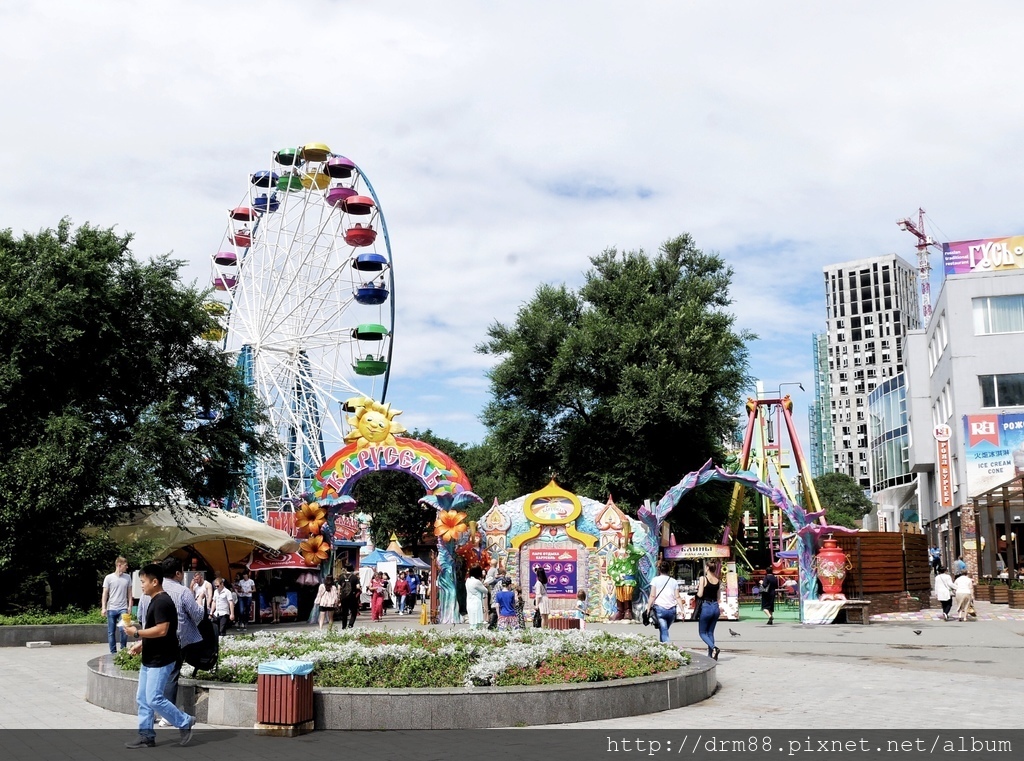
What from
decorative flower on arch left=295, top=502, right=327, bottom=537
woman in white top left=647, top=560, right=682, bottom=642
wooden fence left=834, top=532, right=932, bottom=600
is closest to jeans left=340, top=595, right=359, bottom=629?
decorative flower on arch left=295, top=502, right=327, bottom=537

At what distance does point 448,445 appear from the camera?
7456 centimetres

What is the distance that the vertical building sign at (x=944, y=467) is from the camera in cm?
4803

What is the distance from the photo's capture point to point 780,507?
94.9 ft

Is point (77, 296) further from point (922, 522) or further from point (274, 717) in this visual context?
point (922, 522)

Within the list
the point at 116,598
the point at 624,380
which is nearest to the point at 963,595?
the point at 624,380

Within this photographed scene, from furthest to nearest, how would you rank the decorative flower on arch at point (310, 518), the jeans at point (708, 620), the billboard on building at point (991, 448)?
the billboard on building at point (991, 448)
the decorative flower on arch at point (310, 518)
the jeans at point (708, 620)

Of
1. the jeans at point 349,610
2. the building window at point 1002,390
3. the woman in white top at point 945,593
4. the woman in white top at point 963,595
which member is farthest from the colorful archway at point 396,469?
the building window at point 1002,390

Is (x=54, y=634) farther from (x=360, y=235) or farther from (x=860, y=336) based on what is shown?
(x=860, y=336)

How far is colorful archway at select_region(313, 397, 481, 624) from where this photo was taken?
29.6 m

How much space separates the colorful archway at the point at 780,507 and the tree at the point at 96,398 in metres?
11.8

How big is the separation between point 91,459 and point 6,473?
1909 mm

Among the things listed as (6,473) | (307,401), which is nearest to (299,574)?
(6,473)

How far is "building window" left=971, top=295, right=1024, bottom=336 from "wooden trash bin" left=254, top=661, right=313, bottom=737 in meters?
45.5

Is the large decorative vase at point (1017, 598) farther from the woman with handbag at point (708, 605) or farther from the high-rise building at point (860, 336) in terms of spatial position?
the high-rise building at point (860, 336)
